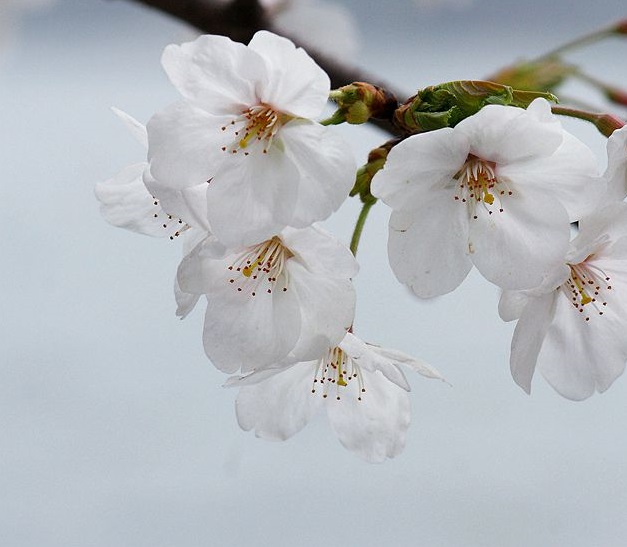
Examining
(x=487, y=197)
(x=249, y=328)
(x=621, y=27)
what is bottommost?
(x=249, y=328)

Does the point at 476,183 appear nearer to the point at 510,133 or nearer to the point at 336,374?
the point at 510,133

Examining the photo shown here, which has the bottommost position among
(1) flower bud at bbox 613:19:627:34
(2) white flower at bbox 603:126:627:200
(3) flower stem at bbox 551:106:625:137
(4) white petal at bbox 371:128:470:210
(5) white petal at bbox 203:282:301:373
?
(5) white petal at bbox 203:282:301:373

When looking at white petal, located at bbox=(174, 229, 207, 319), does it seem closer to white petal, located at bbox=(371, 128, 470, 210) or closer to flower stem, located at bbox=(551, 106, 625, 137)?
white petal, located at bbox=(371, 128, 470, 210)

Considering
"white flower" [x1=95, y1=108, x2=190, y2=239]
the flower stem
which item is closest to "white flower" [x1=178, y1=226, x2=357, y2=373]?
"white flower" [x1=95, y1=108, x2=190, y2=239]

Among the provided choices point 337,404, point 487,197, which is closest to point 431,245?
point 487,197

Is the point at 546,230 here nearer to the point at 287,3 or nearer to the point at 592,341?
the point at 592,341

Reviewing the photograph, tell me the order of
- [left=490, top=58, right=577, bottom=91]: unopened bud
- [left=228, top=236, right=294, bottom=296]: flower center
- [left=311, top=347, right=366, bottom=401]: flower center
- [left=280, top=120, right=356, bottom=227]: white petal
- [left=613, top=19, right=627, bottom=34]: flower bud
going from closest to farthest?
1. [left=280, top=120, right=356, bottom=227]: white petal
2. [left=228, top=236, right=294, bottom=296]: flower center
3. [left=311, top=347, right=366, bottom=401]: flower center
4. [left=490, top=58, right=577, bottom=91]: unopened bud
5. [left=613, top=19, right=627, bottom=34]: flower bud

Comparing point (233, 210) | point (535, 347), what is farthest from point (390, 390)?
point (233, 210)
